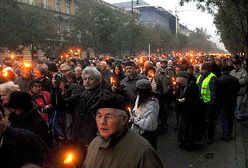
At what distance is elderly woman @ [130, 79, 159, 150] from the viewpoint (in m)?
5.12

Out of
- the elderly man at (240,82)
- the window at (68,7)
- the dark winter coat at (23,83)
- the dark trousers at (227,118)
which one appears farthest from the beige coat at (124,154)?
the window at (68,7)

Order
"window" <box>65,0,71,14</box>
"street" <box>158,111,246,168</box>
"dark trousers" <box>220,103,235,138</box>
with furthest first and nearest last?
"window" <box>65,0,71,14</box>, "dark trousers" <box>220,103,235,138</box>, "street" <box>158,111,246,168</box>

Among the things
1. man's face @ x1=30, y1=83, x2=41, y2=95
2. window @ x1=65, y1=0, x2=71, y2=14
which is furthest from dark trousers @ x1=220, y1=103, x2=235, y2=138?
window @ x1=65, y1=0, x2=71, y2=14

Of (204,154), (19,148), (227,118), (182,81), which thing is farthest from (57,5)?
(19,148)

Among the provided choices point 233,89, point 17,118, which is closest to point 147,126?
point 17,118

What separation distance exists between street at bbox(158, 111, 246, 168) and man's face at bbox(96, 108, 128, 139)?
4429 millimetres

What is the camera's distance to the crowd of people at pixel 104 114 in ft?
9.28

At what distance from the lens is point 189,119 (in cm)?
796

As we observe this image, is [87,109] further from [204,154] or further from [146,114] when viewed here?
[204,154]

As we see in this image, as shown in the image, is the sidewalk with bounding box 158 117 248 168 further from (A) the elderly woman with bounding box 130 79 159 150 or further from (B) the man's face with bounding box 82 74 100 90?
(B) the man's face with bounding box 82 74 100 90

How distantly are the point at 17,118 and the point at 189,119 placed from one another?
484 centimetres

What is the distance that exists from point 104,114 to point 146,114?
2.23 metres

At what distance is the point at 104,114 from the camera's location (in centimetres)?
298

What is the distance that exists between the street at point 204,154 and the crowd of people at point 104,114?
26cm
